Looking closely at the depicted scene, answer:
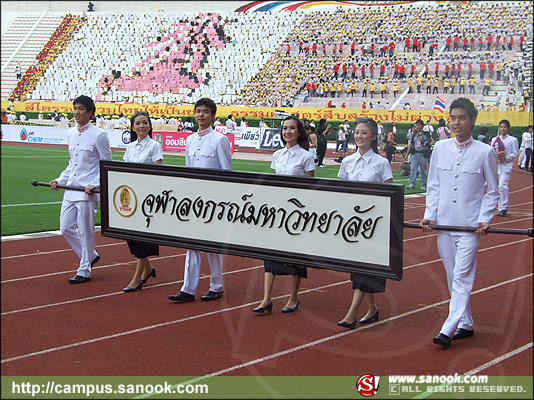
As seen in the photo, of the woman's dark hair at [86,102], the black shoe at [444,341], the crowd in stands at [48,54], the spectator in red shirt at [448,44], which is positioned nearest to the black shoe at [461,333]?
the black shoe at [444,341]

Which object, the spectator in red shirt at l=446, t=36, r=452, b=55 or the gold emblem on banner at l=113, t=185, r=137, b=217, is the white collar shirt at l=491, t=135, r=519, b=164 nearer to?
the gold emblem on banner at l=113, t=185, r=137, b=217

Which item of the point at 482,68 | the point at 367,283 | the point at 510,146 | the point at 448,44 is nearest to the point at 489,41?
the point at 448,44

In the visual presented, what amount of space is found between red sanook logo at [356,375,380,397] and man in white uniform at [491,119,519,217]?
8813 mm

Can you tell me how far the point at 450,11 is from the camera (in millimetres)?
45938

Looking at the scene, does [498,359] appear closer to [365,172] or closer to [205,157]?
[365,172]

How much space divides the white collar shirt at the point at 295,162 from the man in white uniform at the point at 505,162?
7270 mm

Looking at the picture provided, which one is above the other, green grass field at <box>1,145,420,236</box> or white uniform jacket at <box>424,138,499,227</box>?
white uniform jacket at <box>424,138,499,227</box>

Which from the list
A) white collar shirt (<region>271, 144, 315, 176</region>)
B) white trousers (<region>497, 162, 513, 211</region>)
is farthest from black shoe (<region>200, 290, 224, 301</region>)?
white trousers (<region>497, 162, 513, 211</region>)

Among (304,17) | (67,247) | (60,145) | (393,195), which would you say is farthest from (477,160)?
(304,17)

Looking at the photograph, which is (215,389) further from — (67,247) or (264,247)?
(67,247)

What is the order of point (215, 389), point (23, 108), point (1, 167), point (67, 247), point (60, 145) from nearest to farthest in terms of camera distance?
point (1, 167) → point (215, 389) → point (67, 247) → point (60, 145) → point (23, 108)

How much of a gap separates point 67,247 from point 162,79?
3578 cm

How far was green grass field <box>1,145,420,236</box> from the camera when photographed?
10578 millimetres

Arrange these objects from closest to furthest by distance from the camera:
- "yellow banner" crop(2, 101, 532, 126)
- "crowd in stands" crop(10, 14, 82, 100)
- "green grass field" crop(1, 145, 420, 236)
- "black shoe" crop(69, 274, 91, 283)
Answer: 1. "black shoe" crop(69, 274, 91, 283)
2. "green grass field" crop(1, 145, 420, 236)
3. "crowd in stands" crop(10, 14, 82, 100)
4. "yellow banner" crop(2, 101, 532, 126)
